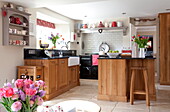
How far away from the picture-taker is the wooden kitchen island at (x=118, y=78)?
12.5 ft

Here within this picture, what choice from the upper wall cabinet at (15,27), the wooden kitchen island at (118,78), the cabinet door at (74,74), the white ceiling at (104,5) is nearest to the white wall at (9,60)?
the upper wall cabinet at (15,27)

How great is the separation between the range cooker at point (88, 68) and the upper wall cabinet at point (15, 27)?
2.88m

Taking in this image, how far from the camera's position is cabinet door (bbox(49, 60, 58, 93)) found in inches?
160

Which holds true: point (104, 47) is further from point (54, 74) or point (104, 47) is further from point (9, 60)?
point (9, 60)

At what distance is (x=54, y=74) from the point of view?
13.9 feet

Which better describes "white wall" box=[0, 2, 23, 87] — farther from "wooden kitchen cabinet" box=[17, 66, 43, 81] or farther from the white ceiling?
the white ceiling

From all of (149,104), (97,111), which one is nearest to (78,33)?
(149,104)

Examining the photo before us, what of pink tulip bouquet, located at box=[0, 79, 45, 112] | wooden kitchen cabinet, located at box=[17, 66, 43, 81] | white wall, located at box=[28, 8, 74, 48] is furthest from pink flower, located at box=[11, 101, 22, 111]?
white wall, located at box=[28, 8, 74, 48]

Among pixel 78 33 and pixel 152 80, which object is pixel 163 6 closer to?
pixel 152 80

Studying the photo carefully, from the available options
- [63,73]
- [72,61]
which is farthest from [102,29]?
[63,73]

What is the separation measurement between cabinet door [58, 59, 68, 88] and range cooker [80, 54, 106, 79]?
1.75 metres

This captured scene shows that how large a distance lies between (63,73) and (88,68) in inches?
77.8

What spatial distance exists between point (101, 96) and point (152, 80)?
1.25 meters

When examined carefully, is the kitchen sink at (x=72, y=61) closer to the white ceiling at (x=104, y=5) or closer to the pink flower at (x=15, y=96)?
the white ceiling at (x=104, y=5)
